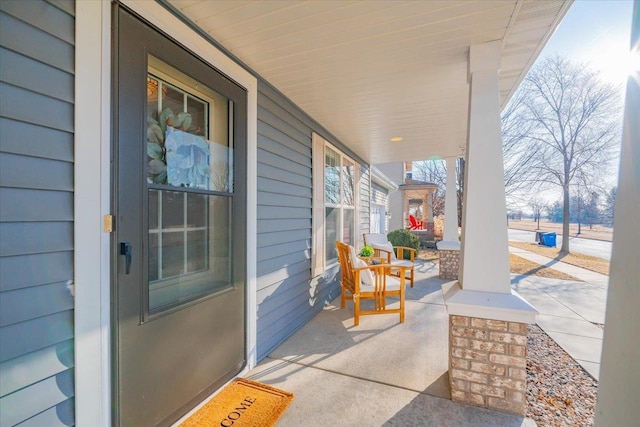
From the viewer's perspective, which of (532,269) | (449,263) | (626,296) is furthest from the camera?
(532,269)

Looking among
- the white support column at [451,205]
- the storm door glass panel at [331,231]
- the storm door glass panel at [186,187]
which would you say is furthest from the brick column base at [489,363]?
the white support column at [451,205]

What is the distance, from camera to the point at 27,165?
45.8 inches

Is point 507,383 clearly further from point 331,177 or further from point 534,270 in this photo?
point 534,270

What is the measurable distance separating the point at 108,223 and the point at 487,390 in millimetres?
2633

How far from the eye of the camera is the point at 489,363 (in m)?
1.99

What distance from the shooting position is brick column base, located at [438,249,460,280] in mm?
Result: 5789

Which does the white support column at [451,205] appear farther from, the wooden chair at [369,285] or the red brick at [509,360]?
the red brick at [509,360]

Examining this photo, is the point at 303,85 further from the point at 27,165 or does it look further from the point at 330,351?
the point at 330,351

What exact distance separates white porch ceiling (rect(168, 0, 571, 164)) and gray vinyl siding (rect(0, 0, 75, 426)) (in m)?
0.84

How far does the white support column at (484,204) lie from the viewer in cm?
203

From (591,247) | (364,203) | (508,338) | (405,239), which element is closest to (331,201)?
(364,203)

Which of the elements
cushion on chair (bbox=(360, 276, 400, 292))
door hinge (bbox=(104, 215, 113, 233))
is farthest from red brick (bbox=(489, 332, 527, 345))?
door hinge (bbox=(104, 215, 113, 233))

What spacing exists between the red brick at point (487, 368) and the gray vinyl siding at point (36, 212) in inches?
93.9

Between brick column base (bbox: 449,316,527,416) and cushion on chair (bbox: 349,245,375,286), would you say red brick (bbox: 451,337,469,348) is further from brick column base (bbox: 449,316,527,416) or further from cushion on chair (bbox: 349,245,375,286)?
cushion on chair (bbox: 349,245,375,286)
